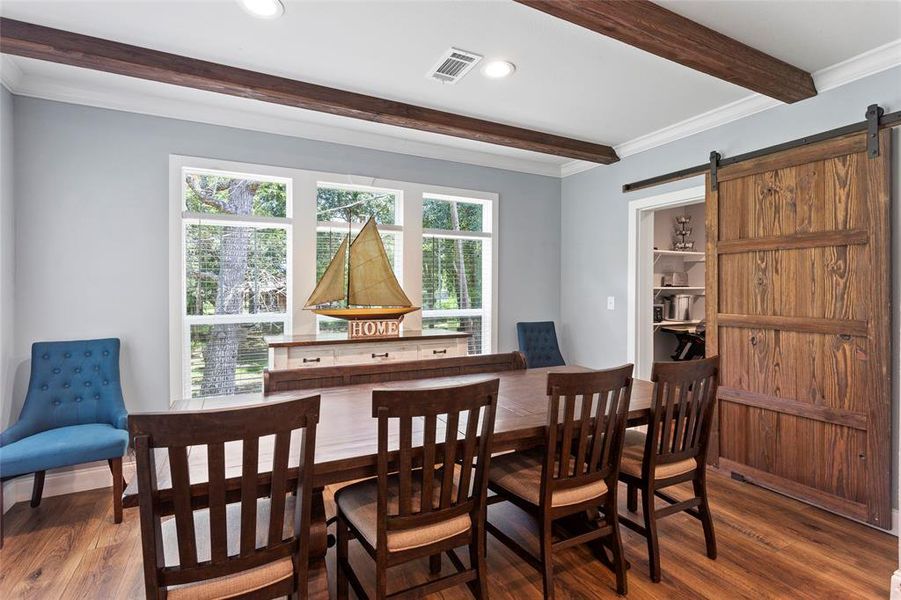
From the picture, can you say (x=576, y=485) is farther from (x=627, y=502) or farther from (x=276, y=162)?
(x=276, y=162)

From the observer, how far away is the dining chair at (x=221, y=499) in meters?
1.22

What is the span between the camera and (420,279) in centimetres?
410

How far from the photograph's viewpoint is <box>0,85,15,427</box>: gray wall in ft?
8.70

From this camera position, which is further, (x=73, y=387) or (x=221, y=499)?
(x=73, y=387)

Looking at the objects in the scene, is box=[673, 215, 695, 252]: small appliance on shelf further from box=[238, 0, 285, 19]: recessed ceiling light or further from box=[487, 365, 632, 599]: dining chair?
box=[238, 0, 285, 19]: recessed ceiling light

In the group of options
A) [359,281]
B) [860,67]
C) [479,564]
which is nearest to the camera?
[479,564]

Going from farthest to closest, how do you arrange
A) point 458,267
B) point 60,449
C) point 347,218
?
point 458,267 < point 347,218 < point 60,449

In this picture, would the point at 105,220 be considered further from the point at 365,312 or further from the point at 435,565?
the point at 435,565

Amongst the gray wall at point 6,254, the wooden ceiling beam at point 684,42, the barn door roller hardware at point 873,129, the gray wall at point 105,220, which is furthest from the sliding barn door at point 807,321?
the gray wall at point 6,254

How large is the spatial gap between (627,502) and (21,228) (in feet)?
13.2

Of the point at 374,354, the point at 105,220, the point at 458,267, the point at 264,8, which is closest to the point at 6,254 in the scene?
the point at 105,220

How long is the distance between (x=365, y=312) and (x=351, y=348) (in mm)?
287

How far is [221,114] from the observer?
3301 millimetres

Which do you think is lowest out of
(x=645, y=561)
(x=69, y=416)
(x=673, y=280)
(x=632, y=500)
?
(x=645, y=561)
